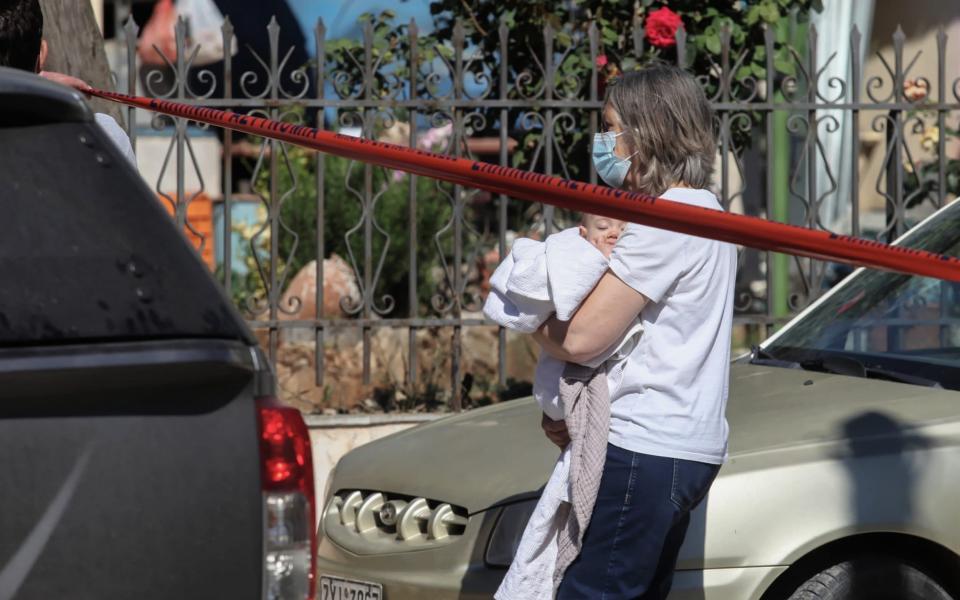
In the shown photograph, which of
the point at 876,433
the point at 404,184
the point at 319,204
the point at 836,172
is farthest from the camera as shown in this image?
the point at 836,172

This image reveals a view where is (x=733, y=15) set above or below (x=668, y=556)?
above

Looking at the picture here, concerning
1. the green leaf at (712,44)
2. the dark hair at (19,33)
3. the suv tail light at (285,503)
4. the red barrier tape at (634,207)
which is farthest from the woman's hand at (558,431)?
the green leaf at (712,44)

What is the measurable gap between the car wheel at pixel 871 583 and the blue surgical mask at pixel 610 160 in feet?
3.69

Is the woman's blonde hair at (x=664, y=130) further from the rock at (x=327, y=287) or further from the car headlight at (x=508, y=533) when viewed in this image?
the rock at (x=327, y=287)

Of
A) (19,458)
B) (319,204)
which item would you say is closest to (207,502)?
(19,458)

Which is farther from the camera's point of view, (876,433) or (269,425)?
(876,433)

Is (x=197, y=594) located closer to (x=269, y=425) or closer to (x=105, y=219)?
(x=269, y=425)

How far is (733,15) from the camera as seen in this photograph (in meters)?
7.16

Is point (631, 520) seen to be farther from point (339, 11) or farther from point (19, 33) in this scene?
point (339, 11)

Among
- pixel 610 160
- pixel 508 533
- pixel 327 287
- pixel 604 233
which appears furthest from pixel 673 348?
pixel 327 287

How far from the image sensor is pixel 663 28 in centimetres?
677

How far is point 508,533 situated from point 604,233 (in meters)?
0.88

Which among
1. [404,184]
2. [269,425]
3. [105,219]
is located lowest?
[404,184]

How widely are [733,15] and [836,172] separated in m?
2.99
